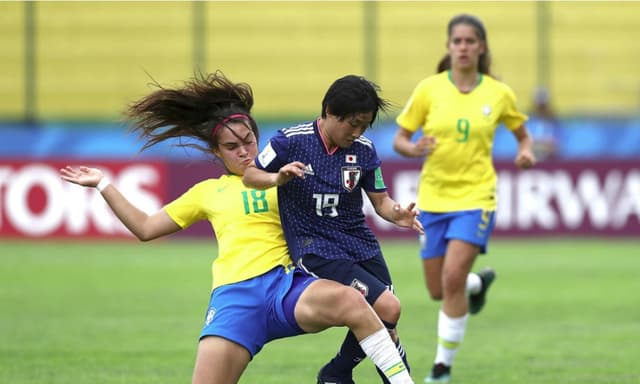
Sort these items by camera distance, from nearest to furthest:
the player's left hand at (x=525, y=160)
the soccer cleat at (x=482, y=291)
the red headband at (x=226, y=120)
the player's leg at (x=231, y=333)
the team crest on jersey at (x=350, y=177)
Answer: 1. the player's leg at (x=231, y=333)
2. the team crest on jersey at (x=350, y=177)
3. the red headband at (x=226, y=120)
4. the player's left hand at (x=525, y=160)
5. the soccer cleat at (x=482, y=291)

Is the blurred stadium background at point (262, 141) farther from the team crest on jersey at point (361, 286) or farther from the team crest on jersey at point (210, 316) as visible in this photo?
the team crest on jersey at point (361, 286)

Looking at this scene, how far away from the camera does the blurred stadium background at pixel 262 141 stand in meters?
9.67

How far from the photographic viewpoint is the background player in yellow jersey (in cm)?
847

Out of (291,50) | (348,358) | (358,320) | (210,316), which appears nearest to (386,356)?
(358,320)

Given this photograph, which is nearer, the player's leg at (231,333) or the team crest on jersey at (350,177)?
the player's leg at (231,333)

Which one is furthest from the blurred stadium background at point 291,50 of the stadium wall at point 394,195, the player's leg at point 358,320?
the player's leg at point 358,320

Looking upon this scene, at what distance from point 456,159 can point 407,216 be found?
2.66 meters

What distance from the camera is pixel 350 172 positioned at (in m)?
6.25

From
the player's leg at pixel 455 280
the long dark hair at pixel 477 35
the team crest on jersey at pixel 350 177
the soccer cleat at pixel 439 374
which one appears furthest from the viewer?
the long dark hair at pixel 477 35

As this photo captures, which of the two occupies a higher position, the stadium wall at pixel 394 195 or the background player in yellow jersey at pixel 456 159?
the background player in yellow jersey at pixel 456 159

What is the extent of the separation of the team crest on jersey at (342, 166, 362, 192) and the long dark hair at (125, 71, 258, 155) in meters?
0.65

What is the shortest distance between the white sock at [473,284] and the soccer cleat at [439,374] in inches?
54.7

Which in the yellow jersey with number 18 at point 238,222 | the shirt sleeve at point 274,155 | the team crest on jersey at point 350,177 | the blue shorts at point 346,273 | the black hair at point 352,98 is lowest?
the blue shorts at point 346,273

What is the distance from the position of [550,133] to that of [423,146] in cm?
1339
